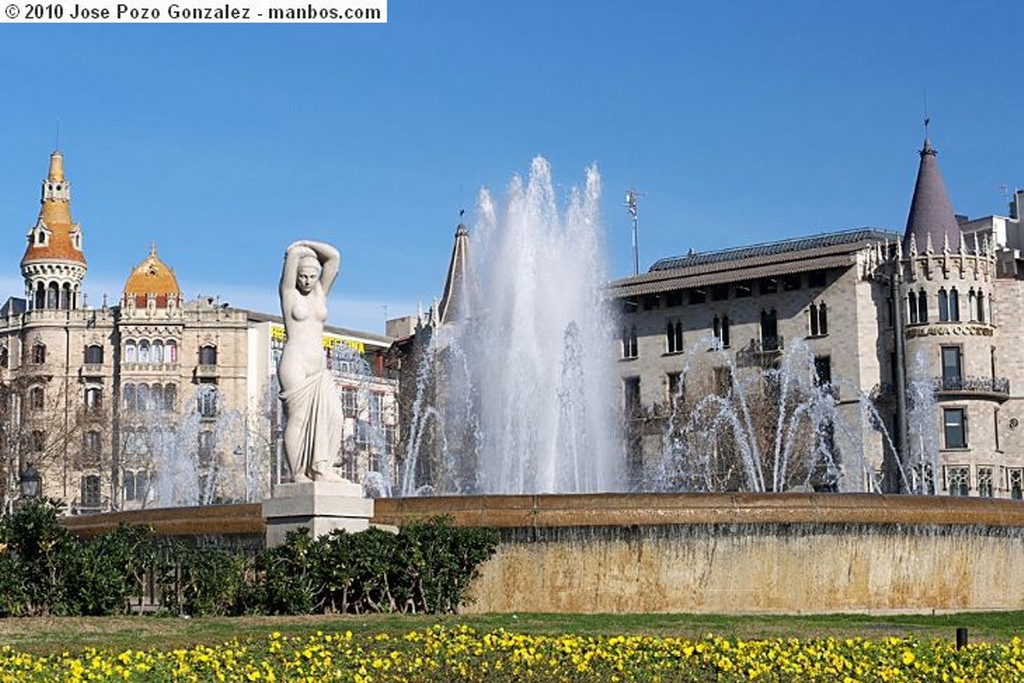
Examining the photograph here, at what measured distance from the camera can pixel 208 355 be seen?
96875 mm

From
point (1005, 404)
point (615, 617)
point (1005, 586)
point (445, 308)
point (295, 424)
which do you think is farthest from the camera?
point (445, 308)

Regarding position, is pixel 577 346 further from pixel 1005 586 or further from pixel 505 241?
pixel 1005 586

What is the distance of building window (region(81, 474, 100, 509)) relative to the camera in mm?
87500

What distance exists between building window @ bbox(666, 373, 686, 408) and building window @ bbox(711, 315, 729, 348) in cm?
264

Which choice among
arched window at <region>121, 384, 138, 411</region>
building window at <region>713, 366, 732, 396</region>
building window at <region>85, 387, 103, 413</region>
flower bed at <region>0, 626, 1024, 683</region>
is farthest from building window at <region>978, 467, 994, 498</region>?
flower bed at <region>0, 626, 1024, 683</region>

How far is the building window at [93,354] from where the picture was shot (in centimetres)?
9662

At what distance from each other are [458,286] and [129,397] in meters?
21.0

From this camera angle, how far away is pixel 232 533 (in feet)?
61.8

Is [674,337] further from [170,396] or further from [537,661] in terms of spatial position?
[537,661]

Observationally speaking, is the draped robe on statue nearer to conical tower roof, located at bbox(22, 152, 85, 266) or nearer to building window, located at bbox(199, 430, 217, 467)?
building window, located at bbox(199, 430, 217, 467)

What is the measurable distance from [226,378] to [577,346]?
5206cm

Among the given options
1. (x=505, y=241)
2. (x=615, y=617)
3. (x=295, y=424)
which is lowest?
(x=615, y=617)

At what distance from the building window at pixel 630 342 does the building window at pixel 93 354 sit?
33.9 metres

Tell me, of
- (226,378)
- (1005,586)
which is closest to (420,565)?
(1005,586)
